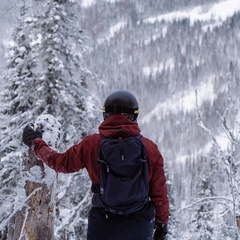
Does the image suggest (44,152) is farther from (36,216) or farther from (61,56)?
(61,56)

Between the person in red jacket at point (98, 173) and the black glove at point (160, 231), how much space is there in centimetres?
13

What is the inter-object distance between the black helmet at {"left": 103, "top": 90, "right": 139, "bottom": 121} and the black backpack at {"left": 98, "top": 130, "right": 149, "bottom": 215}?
26cm

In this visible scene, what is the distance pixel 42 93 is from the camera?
12.1m

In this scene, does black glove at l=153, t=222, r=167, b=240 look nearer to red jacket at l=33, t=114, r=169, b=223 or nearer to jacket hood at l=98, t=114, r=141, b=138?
red jacket at l=33, t=114, r=169, b=223

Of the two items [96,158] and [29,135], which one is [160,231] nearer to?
[96,158]

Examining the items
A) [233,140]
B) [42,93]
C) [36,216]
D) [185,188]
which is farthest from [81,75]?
[185,188]

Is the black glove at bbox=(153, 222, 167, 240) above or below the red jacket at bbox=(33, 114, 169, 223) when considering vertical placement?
below

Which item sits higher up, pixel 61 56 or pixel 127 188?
pixel 61 56

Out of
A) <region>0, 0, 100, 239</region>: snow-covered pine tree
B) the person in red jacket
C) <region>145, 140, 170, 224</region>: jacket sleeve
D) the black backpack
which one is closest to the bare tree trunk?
the person in red jacket

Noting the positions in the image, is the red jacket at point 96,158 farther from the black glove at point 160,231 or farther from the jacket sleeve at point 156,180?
the black glove at point 160,231

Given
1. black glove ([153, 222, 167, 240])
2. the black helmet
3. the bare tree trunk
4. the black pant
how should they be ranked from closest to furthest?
the black pant
the black helmet
black glove ([153, 222, 167, 240])
the bare tree trunk

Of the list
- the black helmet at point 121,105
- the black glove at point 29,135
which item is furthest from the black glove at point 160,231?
the black glove at point 29,135

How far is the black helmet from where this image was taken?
383 cm

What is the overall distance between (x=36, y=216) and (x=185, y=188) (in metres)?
153
